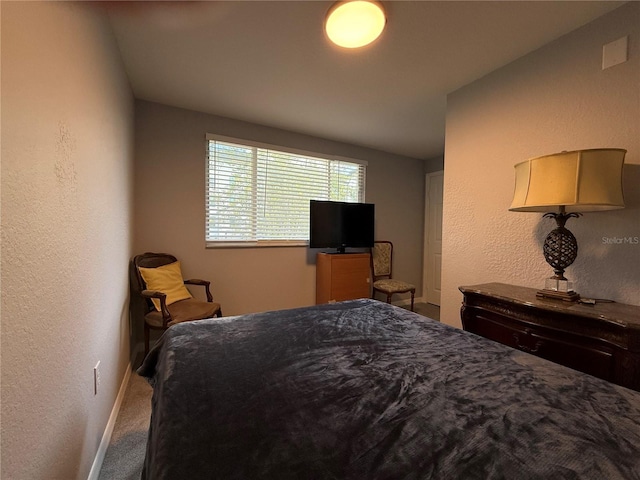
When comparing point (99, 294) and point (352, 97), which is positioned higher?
point (352, 97)

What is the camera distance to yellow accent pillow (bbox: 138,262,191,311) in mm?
2557

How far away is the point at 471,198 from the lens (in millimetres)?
2398

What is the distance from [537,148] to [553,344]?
133 cm

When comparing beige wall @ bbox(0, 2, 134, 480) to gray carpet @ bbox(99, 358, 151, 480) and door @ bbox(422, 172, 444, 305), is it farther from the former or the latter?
door @ bbox(422, 172, 444, 305)

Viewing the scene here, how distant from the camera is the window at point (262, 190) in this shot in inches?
127

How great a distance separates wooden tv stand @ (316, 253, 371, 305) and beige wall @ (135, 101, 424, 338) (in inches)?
7.3

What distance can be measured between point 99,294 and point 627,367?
260 centimetres

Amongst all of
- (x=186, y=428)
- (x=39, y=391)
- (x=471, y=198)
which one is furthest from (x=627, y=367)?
(x=39, y=391)

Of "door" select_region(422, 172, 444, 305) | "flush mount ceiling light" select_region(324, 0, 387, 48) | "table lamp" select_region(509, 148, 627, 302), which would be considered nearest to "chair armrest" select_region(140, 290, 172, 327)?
"flush mount ceiling light" select_region(324, 0, 387, 48)

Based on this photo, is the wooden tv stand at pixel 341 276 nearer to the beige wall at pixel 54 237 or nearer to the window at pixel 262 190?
the window at pixel 262 190

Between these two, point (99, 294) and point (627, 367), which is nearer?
point (627, 367)

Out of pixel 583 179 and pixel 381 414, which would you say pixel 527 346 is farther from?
pixel 381 414

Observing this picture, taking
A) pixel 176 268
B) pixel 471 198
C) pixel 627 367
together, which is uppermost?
pixel 471 198

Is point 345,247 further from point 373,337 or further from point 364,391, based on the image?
point 364,391
